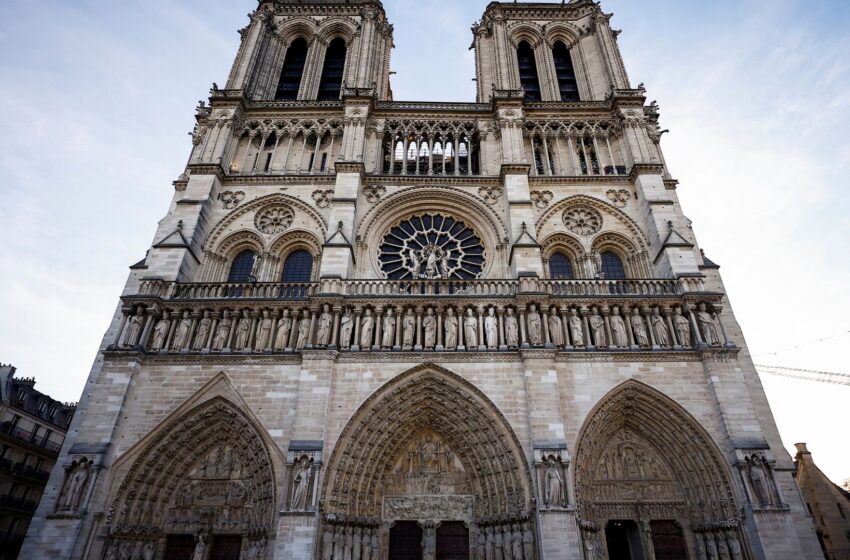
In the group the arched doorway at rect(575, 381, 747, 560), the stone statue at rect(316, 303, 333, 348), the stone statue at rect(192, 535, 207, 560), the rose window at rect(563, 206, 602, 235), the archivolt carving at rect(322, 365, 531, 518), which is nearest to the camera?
the arched doorway at rect(575, 381, 747, 560)

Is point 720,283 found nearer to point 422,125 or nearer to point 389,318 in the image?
point 389,318

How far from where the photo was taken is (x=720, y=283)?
588 inches

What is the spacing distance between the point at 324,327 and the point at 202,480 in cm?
469

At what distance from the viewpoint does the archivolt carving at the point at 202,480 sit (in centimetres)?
1137

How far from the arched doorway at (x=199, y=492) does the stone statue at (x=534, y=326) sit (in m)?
6.94

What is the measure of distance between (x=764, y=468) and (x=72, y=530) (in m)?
14.8

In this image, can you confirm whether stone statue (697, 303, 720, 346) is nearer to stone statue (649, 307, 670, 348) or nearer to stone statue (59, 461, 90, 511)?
stone statue (649, 307, 670, 348)

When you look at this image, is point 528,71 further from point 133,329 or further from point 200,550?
point 200,550

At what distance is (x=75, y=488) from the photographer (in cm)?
1084

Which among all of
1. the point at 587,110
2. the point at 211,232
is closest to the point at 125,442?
the point at 211,232

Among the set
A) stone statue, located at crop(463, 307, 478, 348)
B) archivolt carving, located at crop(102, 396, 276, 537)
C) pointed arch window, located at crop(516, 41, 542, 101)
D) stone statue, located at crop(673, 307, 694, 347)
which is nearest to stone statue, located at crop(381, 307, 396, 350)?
stone statue, located at crop(463, 307, 478, 348)

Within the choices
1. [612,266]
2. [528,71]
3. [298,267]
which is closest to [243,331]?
[298,267]

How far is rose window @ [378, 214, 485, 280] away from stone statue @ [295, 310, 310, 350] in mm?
3383

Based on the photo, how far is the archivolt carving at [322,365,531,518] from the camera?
11445 mm
